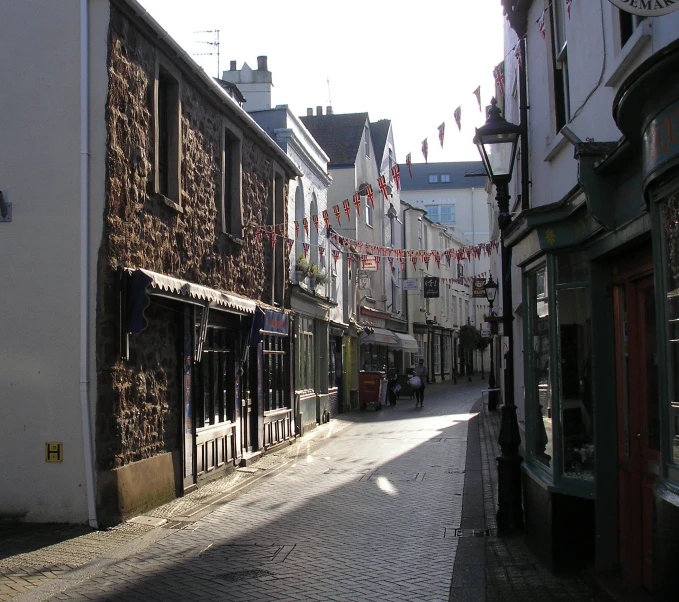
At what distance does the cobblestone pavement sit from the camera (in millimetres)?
6762

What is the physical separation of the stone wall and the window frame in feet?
0.75

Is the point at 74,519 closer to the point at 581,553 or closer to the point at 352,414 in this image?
the point at 581,553

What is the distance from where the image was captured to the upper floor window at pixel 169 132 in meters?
11.5

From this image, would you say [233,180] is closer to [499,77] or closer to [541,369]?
[499,77]

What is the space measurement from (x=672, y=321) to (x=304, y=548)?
5030mm

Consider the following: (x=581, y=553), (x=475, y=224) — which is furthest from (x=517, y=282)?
(x=475, y=224)

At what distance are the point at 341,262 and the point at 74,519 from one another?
19.3 m

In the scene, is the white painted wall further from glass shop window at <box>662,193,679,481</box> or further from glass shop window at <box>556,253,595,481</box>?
glass shop window at <box>662,193,679,481</box>

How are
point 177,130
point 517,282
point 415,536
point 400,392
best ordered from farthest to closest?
point 400,392 < point 517,282 < point 177,130 < point 415,536

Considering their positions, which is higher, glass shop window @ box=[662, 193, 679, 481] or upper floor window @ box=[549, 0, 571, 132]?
upper floor window @ box=[549, 0, 571, 132]

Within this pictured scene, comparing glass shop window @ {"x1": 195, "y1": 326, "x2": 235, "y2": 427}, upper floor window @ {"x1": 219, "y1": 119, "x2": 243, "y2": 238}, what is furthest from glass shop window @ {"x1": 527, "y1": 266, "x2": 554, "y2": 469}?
upper floor window @ {"x1": 219, "y1": 119, "x2": 243, "y2": 238}

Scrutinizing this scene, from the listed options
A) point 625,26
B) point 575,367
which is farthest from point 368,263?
point 625,26

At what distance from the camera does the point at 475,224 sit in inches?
2687

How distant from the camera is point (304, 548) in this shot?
8.41 m
